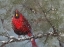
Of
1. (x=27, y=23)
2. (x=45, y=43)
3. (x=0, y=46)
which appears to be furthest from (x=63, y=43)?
(x=0, y=46)

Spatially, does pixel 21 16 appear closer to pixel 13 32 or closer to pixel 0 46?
A: pixel 13 32

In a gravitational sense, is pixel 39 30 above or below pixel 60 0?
below

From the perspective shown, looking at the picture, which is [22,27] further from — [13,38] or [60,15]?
[60,15]

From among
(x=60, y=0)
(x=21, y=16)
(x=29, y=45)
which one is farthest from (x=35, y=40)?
(x=60, y=0)

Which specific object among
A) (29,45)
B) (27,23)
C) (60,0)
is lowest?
(29,45)

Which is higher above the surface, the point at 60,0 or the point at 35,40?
the point at 60,0

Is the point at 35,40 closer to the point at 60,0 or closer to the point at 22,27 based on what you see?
the point at 22,27
